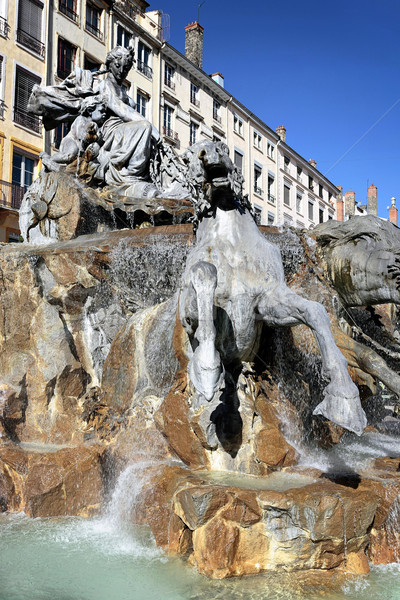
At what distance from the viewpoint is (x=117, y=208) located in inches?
368

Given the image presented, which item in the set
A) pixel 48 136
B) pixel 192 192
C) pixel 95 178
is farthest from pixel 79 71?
pixel 48 136

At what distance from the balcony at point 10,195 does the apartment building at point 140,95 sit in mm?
44

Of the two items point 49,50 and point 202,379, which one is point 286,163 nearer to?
point 49,50

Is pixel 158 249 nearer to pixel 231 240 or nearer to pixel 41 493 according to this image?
pixel 231 240

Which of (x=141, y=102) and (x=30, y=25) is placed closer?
(x=30, y=25)

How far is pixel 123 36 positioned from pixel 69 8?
4.34 meters

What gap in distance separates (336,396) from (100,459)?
2.56 meters

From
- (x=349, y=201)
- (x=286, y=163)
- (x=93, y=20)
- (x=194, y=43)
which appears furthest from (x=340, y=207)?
(x=93, y=20)

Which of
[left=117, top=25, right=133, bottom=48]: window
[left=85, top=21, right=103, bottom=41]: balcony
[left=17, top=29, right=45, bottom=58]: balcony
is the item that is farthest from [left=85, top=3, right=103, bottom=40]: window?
[left=17, top=29, right=45, bottom=58]: balcony

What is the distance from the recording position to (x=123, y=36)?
35781 mm

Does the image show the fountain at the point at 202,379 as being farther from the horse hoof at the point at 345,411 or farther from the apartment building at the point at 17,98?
the apartment building at the point at 17,98

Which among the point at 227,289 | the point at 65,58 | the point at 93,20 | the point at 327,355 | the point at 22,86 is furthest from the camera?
the point at 93,20

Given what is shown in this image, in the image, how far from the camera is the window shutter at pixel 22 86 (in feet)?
94.5

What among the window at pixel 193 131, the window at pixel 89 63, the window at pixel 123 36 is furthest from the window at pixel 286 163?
the window at pixel 89 63
